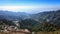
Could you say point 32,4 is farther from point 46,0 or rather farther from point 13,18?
point 13,18

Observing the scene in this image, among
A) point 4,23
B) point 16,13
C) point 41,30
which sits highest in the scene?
point 16,13

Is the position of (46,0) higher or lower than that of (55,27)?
higher

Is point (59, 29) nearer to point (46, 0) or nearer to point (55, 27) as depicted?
point (55, 27)

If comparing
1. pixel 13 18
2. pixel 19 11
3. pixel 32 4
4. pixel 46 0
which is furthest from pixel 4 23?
pixel 46 0

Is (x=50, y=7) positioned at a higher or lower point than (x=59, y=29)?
higher

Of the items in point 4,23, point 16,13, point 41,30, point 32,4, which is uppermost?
point 32,4

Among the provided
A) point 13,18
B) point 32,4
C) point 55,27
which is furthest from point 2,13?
point 55,27

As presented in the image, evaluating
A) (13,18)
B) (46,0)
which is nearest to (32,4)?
(46,0)
